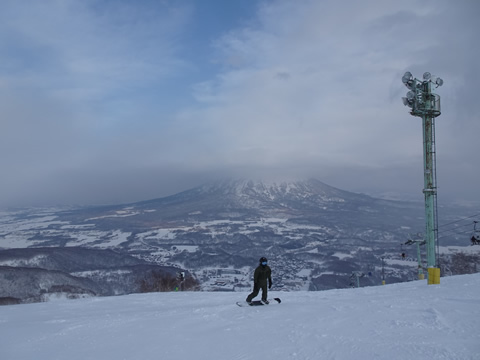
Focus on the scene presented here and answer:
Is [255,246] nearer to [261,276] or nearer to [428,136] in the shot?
[428,136]

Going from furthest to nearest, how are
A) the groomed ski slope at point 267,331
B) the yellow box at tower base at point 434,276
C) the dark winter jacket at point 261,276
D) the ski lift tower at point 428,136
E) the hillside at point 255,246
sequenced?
the hillside at point 255,246 < the ski lift tower at point 428,136 < the yellow box at tower base at point 434,276 < the dark winter jacket at point 261,276 < the groomed ski slope at point 267,331

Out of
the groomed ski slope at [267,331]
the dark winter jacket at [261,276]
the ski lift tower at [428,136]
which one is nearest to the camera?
the groomed ski slope at [267,331]

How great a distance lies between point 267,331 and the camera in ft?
22.0

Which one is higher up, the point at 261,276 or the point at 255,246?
the point at 261,276

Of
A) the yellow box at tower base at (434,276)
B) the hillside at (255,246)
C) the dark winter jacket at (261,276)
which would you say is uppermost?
the dark winter jacket at (261,276)

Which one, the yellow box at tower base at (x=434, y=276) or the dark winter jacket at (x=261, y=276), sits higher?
the dark winter jacket at (x=261, y=276)

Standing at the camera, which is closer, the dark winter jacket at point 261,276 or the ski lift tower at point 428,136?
the dark winter jacket at point 261,276

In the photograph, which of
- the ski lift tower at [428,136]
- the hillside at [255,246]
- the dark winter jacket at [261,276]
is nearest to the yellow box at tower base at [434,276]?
the dark winter jacket at [261,276]

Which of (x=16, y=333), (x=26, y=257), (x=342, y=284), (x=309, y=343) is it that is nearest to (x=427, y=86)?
(x=309, y=343)

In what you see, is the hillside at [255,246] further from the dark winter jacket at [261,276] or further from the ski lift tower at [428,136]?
the dark winter jacket at [261,276]

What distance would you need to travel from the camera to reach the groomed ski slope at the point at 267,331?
5.48 metres

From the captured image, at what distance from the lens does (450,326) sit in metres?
6.21

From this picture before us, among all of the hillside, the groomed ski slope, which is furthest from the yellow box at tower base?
the hillside

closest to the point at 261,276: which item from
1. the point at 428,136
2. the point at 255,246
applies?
the point at 428,136
